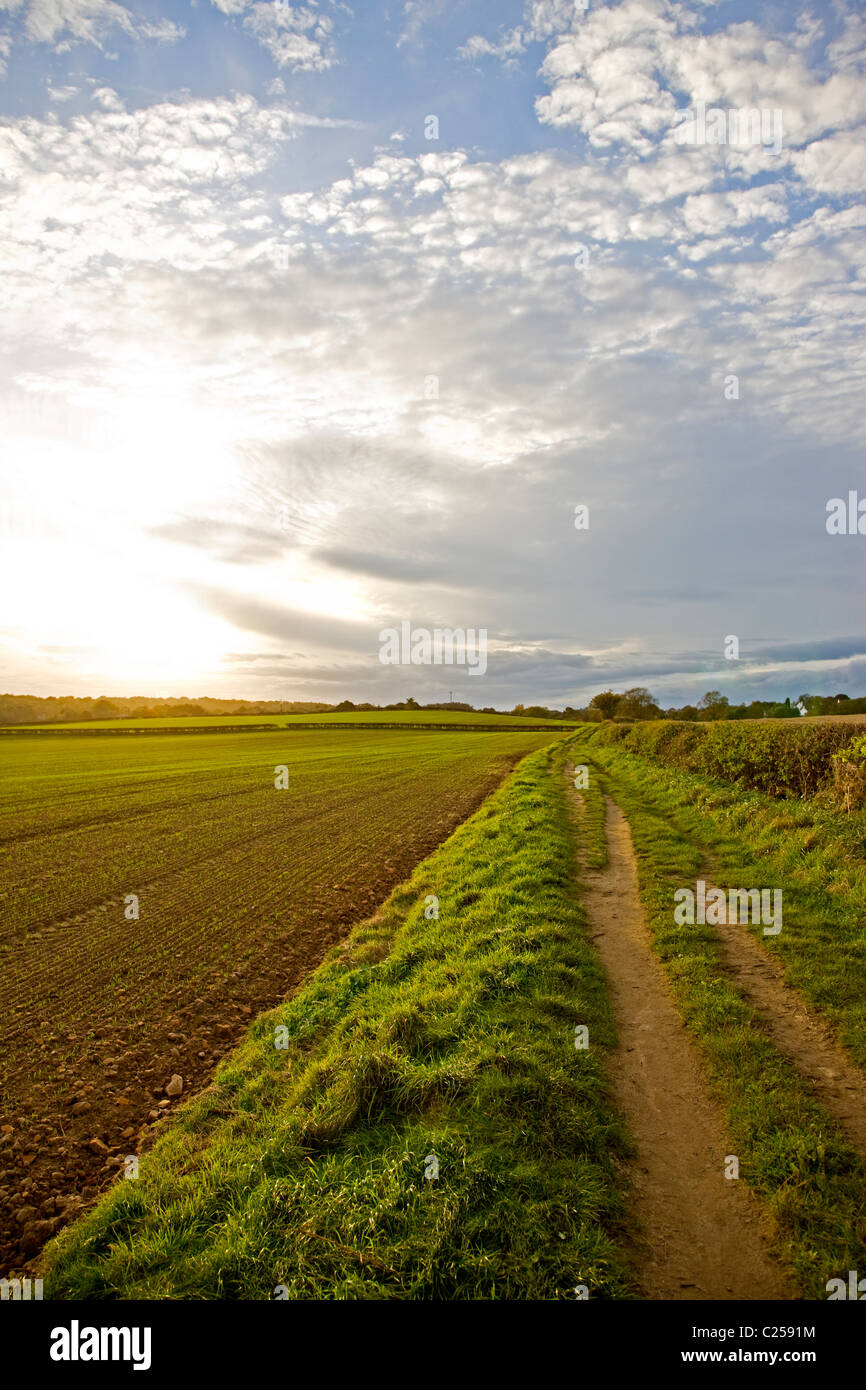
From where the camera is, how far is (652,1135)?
17.6ft

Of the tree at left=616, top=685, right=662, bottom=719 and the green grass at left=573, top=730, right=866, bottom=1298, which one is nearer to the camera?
the green grass at left=573, top=730, right=866, bottom=1298

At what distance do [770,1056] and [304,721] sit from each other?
120 metres

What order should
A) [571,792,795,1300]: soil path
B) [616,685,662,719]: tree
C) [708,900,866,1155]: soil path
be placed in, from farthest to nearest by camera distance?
[616,685,662,719]: tree < [708,900,866,1155]: soil path < [571,792,795,1300]: soil path

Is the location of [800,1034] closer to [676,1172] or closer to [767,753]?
[676,1172]

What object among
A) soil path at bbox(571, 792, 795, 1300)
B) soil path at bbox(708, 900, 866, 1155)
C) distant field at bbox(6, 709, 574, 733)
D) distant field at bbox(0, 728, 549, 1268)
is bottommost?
distant field at bbox(0, 728, 549, 1268)

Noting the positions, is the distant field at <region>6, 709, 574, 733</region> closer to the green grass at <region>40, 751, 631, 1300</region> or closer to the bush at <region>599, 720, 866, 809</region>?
the bush at <region>599, 720, 866, 809</region>

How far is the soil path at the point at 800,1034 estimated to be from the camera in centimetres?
562

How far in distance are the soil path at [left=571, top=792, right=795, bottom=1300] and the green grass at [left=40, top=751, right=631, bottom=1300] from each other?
0.72ft

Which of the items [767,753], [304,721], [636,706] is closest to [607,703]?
[636,706]

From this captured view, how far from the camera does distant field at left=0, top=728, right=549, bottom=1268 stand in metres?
7.04

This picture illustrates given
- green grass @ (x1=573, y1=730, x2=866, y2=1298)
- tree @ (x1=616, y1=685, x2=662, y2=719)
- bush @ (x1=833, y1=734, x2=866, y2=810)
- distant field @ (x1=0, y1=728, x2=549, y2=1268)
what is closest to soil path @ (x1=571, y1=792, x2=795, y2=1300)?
green grass @ (x1=573, y1=730, x2=866, y2=1298)

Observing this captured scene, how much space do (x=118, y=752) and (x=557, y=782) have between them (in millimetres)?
49025
